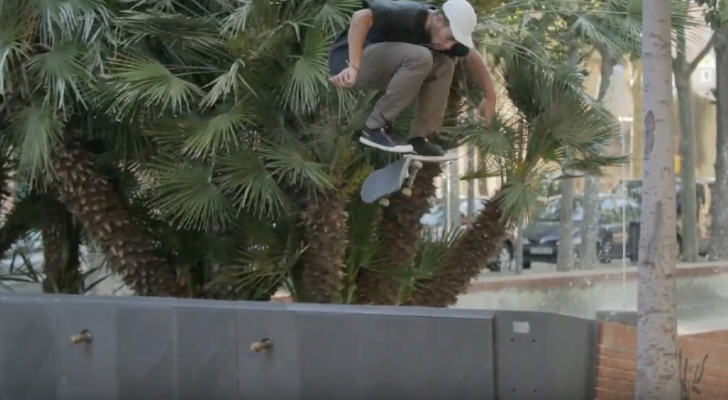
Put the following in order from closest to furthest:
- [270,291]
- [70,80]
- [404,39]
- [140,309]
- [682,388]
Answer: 1. [404,39]
2. [682,388]
3. [140,309]
4. [70,80]
5. [270,291]

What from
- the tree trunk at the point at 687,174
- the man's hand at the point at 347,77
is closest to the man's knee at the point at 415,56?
the man's hand at the point at 347,77

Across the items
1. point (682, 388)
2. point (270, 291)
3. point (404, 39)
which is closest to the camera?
point (404, 39)

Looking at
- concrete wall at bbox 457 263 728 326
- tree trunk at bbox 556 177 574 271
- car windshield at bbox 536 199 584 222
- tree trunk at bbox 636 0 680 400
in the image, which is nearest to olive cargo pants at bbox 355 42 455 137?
tree trunk at bbox 636 0 680 400

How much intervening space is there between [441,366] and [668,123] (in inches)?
87.1

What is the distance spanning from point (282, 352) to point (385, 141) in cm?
185

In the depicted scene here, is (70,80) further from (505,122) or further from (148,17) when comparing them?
(505,122)

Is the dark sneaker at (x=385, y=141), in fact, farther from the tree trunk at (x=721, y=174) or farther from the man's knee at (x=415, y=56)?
the tree trunk at (x=721, y=174)

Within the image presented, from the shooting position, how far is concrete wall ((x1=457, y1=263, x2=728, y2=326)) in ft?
43.0

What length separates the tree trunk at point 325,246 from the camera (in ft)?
28.1

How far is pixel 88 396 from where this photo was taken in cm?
731

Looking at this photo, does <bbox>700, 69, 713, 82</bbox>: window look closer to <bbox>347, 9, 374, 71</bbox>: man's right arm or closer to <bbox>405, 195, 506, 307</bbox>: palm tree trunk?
<bbox>405, 195, 506, 307</bbox>: palm tree trunk

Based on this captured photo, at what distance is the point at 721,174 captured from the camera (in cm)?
1933

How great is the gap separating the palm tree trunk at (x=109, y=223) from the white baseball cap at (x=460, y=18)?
16.3ft

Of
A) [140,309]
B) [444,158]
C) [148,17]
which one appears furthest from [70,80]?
[444,158]
